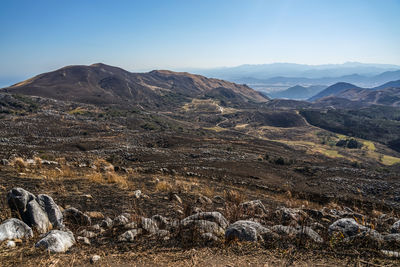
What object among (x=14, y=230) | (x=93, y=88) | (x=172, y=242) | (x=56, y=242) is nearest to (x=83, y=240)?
(x=56, y=242)

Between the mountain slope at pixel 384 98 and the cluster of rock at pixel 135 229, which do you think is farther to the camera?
the mountain slope at pixel 384 98

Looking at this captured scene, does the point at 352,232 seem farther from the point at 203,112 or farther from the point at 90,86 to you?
the point at 90,86

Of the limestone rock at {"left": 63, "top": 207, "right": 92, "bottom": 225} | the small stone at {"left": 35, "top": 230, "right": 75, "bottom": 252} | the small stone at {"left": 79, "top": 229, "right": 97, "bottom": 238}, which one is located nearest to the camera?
the small stone at {"left": 35, "top": 230, "right": 75, "bottom": 252}

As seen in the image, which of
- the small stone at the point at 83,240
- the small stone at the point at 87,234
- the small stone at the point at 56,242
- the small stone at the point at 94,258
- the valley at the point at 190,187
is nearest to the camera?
the small stone at the point at 94,258

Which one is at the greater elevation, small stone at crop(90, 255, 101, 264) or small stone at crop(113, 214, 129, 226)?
small stone at crop(90, 255, 101, 264)

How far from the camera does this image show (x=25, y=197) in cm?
464

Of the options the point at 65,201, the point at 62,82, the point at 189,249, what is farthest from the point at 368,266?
the point at 62,82

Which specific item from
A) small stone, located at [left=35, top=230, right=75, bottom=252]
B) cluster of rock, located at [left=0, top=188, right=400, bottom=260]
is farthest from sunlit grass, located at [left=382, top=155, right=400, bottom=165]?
A: small stone, located at [left=35, top=230, right=75, bottom=252]

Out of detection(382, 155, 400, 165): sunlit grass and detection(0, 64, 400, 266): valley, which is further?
detection(382, 155, 400, 165): sunlit grass

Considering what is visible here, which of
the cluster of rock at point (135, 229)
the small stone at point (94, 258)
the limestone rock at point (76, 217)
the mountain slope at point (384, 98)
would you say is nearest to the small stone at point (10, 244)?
the cluster of rock at point (135, 229)

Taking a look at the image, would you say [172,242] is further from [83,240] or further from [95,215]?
[95,215]

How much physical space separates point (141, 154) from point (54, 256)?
65.0ft

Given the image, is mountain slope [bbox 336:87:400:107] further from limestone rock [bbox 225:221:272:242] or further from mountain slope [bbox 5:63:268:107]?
limestone rock [bbox 225:221:272:242]

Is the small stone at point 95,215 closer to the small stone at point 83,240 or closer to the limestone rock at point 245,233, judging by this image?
the small stone at point 83,240
